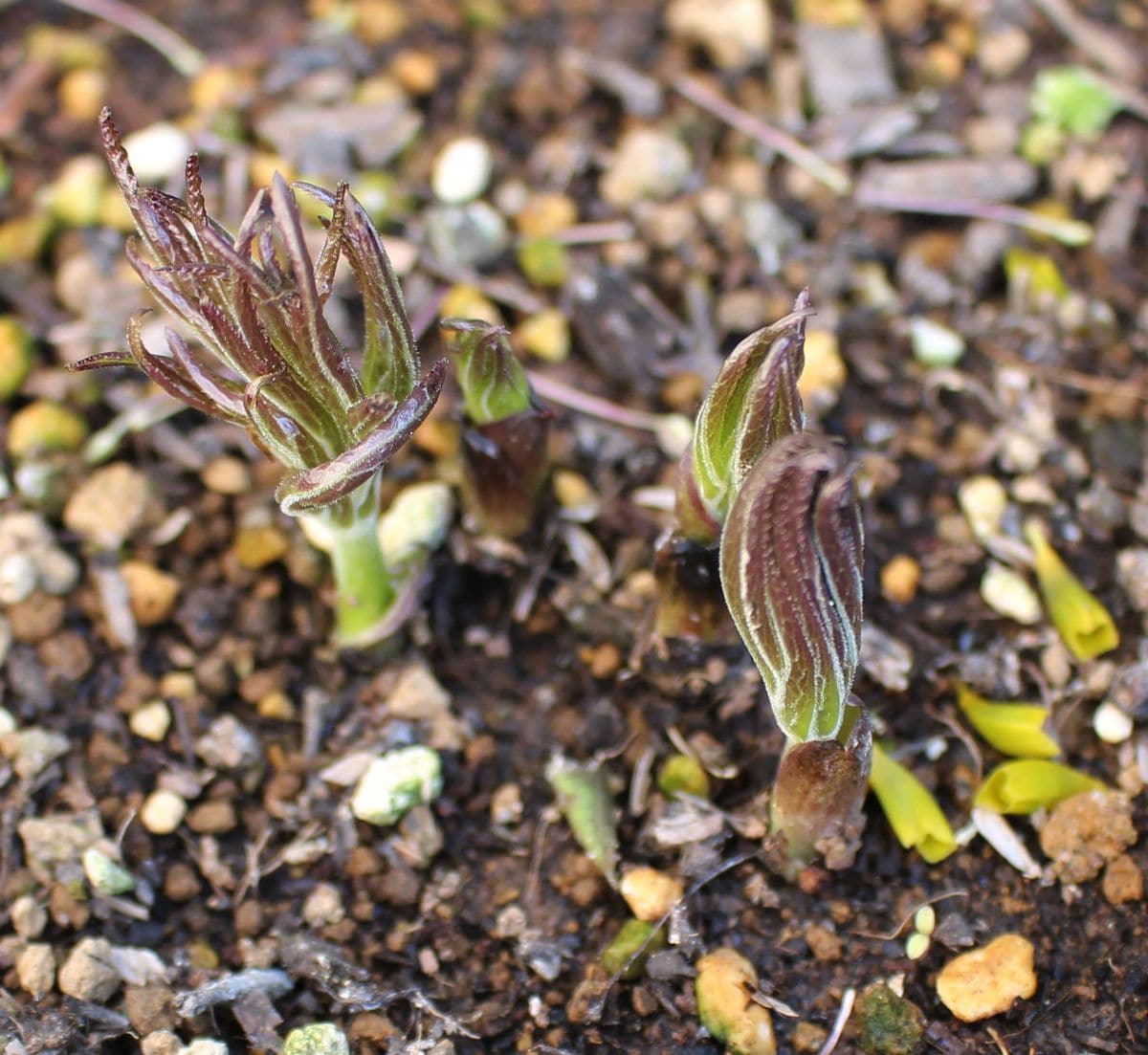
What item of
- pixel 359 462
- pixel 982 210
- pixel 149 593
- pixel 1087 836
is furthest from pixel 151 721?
pixel 982 210

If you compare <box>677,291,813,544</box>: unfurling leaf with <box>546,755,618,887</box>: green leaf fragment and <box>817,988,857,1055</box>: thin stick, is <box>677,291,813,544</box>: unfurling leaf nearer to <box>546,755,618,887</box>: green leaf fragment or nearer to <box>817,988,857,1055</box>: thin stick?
<box>546,755,618,887</box>: green leaf fragment

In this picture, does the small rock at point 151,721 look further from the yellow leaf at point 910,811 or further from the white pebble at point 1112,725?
the white pebble at point 1112,725

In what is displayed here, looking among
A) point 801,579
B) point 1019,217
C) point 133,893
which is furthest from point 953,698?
point 133,893

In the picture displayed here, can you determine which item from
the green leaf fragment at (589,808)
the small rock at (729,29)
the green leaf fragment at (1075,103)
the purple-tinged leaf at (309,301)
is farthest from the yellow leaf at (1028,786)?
the small rock at (729,29)

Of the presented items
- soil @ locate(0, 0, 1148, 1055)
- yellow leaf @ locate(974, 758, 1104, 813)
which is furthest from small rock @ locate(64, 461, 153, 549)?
yellow leaf @ locate(974, 758, 1104, 813)

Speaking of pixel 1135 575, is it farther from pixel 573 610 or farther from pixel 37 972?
pixel 37 972
